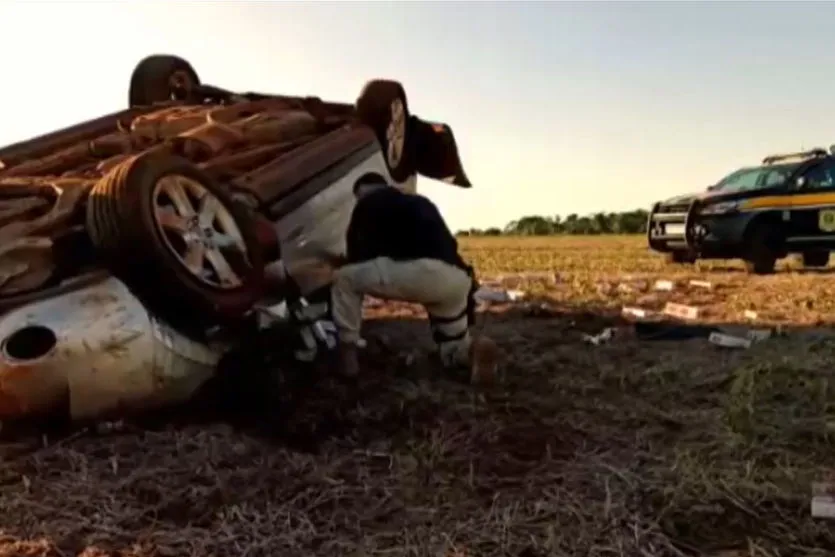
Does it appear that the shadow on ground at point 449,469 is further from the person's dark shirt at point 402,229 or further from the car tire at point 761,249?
the car tire at point 761,249

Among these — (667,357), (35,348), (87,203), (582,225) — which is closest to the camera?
(35,348)

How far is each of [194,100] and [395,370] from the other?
3402 mm

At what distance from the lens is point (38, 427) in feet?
16.4

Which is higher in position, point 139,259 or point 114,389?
point 139,259

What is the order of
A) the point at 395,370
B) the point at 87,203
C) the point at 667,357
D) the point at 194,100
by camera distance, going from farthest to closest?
the point at 194,100 < the point at 667,357 < the point at 395,370 < the point at 87,203

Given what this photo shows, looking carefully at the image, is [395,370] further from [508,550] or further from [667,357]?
[508,550]

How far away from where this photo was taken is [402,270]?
620 cm

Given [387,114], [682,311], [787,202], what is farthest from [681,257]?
[387,114]

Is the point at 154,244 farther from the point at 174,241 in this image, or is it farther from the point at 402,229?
the point at 402,229

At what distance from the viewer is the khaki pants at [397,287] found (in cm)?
621

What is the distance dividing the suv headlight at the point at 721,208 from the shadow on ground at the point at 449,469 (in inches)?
348

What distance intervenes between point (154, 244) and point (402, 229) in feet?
5.38

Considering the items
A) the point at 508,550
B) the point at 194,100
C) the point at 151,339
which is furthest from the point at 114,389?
the point at 194,100

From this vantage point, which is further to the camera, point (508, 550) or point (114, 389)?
point (114, 389)
